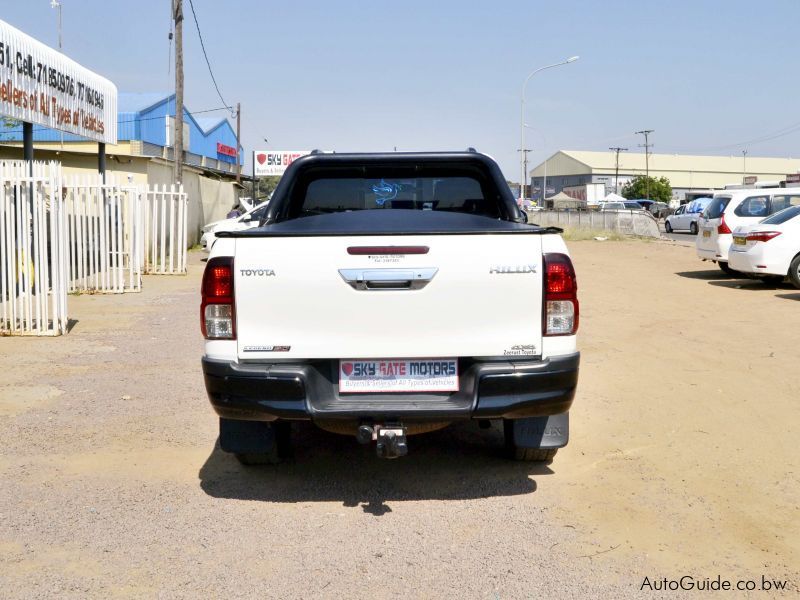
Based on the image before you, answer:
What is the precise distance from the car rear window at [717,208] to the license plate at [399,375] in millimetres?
13958

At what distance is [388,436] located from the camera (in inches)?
169

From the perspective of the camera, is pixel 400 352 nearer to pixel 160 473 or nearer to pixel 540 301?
pixel 540 301

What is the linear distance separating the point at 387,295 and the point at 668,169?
11933 cm

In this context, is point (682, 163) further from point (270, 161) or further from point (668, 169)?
point (270, 161)

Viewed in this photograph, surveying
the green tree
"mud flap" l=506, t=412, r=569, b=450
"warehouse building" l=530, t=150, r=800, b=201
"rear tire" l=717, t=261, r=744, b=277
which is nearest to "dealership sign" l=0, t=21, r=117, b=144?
"mud flap" l=506, t=412, r=569, b=450

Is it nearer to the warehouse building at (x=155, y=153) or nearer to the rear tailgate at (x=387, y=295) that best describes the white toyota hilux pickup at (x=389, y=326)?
the rear tailgate at (x=387, y=295)

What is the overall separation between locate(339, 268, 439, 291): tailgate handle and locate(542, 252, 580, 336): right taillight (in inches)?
Answer: 22.5

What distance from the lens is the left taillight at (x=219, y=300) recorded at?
4.32 m

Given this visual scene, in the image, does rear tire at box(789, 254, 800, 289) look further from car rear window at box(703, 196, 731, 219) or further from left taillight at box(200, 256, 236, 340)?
left taillight at box(200, 256, 236, 340)

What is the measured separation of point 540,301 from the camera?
4.33 m

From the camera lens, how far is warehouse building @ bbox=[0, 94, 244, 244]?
24.1m

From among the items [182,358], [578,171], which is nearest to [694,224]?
[182,358]

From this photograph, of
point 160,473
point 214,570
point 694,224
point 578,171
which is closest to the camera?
point 214,570

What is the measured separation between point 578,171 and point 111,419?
118812mm
